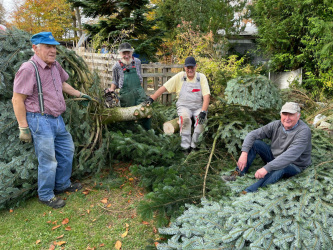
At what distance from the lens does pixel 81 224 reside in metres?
3.30

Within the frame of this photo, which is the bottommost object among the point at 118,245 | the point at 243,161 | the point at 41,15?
the point at 118,245

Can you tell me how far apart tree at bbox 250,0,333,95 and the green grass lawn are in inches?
264

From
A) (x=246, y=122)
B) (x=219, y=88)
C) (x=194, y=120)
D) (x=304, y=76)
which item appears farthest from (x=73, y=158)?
(x=304, y=76)

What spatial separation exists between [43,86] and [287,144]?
3.25 meters

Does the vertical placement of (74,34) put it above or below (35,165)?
above

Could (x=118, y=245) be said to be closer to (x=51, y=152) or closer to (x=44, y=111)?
(x=51, y=152)

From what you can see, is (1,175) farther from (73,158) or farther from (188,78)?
(188,78)

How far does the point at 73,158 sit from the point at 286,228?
3.21 metres

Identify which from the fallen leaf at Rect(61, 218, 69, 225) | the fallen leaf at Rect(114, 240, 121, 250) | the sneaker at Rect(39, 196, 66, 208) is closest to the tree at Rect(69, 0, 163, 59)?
the sneaker at Rect(39, 196, 66, 208)

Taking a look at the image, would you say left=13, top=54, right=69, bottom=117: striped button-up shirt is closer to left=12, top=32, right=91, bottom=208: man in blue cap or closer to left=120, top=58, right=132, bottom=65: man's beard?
left=12, top=32, right=91, bottom=208: man in blue cap

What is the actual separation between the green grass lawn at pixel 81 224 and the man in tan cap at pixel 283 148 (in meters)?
1.55

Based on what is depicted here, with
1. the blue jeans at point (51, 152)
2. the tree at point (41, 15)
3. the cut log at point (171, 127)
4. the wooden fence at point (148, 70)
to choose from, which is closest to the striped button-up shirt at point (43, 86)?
the blue jeans at point (51, 152)

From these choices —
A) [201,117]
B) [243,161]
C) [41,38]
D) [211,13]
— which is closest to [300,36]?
[211,13]

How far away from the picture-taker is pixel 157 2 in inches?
608
